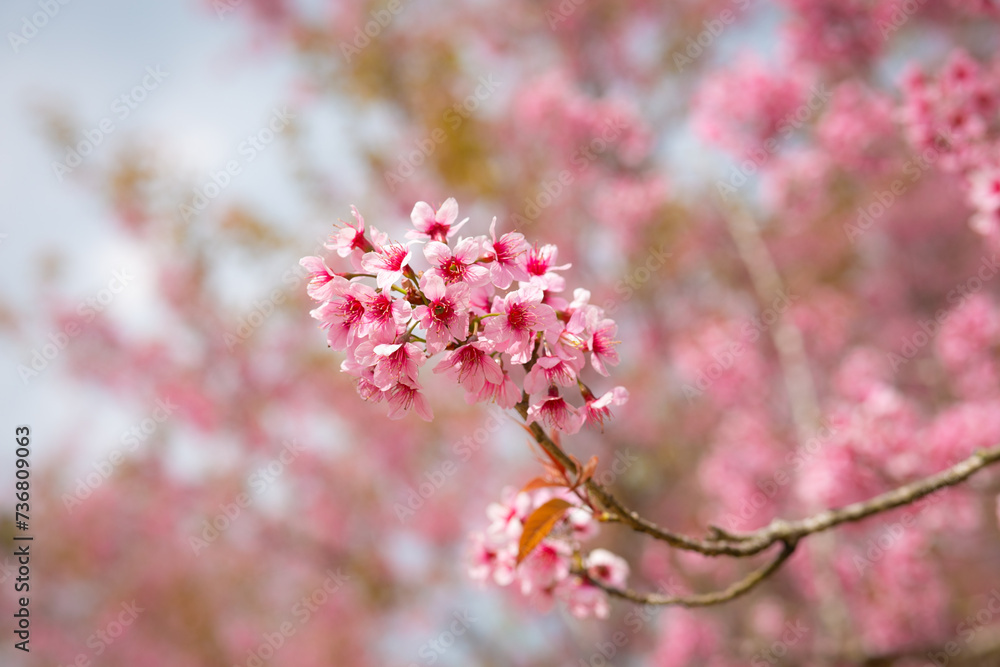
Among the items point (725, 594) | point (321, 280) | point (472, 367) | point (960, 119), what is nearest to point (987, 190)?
point (960, 119)

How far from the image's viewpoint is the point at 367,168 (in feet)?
22.0

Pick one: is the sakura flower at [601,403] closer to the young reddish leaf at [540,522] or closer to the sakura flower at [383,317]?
the young reddish leaf at [540,522]

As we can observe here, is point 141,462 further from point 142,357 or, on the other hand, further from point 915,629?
point 915,629

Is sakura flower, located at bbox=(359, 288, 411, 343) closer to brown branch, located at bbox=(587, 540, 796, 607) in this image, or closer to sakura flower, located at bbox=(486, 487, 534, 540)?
sakura flower, located at bbox=(486, 487, 534, 540)

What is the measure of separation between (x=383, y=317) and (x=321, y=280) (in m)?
0.22

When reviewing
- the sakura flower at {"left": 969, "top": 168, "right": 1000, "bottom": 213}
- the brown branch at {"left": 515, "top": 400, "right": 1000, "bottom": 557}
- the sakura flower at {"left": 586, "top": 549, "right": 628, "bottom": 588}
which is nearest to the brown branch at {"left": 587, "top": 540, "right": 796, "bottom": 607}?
the brown branch at {"left": 515, "top": 400, "right": 1000, "bottom": 557}

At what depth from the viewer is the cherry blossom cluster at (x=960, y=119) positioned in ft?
7.61

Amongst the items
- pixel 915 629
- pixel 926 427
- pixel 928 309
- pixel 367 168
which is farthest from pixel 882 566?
pixel 367 168

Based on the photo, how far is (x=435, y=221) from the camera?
49.4 inches

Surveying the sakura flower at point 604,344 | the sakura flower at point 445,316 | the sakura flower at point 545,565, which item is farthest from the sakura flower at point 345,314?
the sakura flower at point 545,565

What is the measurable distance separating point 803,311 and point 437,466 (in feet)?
16.8

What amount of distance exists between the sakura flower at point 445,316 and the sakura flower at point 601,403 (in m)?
0.34

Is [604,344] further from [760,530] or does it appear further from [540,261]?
[760,530]

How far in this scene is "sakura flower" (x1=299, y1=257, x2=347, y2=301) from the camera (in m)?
1.15
